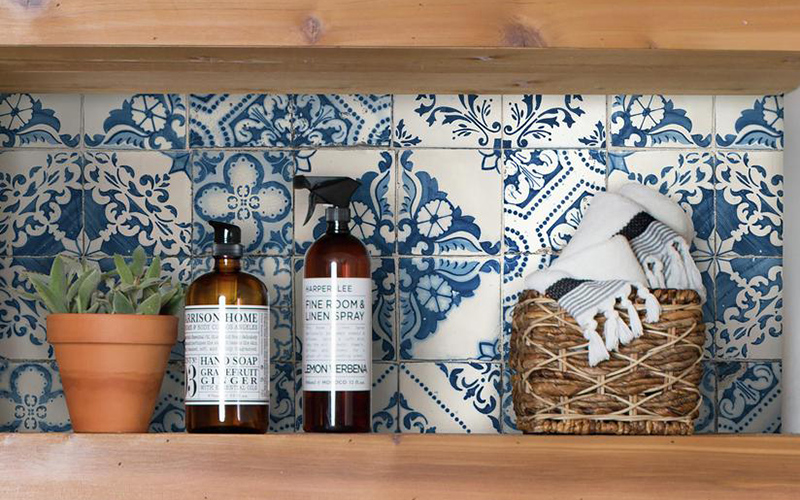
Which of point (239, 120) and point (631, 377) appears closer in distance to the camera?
point (631, 377)

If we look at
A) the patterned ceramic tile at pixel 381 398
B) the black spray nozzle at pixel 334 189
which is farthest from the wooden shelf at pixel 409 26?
the patterned ceramic tile at pixel 381 398

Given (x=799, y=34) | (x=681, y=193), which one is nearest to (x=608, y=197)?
(x=681, y=193)

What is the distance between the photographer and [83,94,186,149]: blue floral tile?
1.17 meters

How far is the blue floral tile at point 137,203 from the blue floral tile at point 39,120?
4 centimetres

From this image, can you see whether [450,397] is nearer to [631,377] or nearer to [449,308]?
[449,308]

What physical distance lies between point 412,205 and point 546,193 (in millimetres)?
145

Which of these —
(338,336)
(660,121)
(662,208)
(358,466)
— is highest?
(660,121)

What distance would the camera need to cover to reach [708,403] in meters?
1.15

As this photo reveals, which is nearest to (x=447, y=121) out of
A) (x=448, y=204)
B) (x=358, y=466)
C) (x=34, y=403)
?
(x=448, y=204)

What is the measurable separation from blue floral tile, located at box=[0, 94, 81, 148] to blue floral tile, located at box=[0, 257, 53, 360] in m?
0.13

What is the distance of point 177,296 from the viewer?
1052mm

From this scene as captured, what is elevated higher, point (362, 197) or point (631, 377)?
point (362, 197)

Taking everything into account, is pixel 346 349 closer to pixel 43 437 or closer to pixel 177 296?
pixel 177 296

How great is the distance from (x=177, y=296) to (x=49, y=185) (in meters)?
0.23
